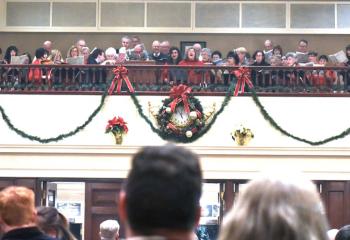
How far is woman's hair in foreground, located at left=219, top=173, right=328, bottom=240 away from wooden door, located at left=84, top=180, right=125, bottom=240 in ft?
35.7

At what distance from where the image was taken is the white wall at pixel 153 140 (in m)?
12.5

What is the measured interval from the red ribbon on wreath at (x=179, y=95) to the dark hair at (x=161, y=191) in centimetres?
Result: 1053

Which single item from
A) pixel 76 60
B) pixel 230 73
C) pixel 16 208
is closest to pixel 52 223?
pixel 16 208

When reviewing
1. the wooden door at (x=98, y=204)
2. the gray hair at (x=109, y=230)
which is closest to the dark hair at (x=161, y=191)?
the gray hair at (x=109, y=230)

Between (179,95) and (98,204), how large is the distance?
2.24 meters

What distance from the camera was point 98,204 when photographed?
43.3 feet

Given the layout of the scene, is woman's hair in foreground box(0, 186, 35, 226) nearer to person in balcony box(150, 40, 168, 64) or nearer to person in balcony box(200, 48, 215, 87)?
person in balcony box(200, 48, 215, 87)

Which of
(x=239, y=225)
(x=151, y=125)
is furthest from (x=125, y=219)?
(x=151, y=125)

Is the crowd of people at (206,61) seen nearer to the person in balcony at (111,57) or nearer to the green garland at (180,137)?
the person in balcony at (111,57)

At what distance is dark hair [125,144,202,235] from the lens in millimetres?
1920

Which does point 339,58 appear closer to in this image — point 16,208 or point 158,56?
point 158,56

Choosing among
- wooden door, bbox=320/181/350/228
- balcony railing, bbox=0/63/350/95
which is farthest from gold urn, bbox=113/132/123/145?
wooden door, bbox=320/181/350/228

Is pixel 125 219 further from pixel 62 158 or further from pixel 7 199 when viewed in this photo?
pixel 62 158

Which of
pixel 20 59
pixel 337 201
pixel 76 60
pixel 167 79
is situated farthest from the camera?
pixel 20 59
